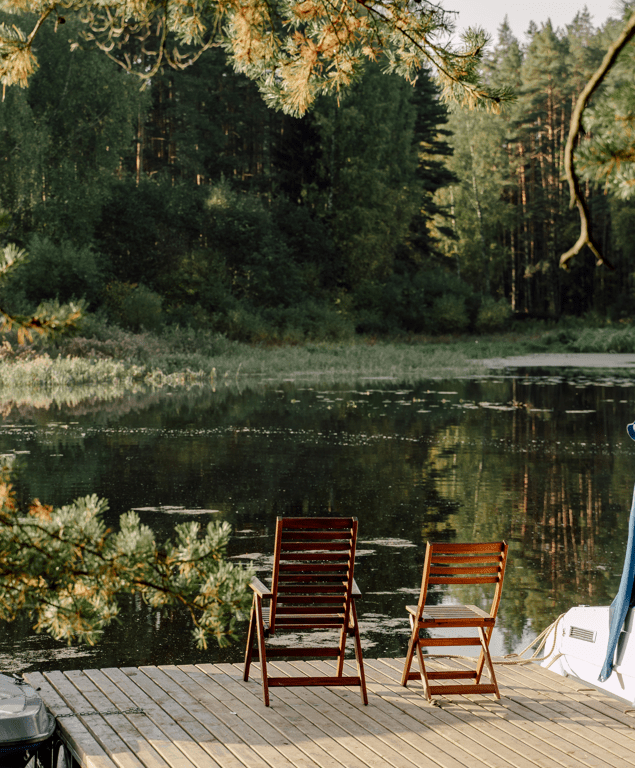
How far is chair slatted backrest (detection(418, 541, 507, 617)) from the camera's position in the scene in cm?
510

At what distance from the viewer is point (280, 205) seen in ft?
161

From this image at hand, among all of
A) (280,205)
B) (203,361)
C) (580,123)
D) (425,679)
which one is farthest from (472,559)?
(280,205)

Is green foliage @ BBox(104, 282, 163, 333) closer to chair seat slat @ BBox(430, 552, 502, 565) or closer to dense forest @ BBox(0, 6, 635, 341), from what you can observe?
dense forest @ BBox(0, 6, 635, 341)

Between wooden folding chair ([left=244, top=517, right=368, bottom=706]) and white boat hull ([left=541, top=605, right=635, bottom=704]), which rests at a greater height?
wooden folding chair ([left=244, top=517, right=368, bottom=706])

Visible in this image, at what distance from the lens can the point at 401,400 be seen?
85.3 feet

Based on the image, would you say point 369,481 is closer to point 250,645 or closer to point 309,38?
point 309,38

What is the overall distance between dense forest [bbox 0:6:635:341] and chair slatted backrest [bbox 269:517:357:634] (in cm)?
2837

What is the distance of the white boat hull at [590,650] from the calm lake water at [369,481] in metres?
1.25

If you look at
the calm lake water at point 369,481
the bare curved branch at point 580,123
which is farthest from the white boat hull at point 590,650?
the bare curved branch at point 580,123

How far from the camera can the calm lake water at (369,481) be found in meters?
7.92

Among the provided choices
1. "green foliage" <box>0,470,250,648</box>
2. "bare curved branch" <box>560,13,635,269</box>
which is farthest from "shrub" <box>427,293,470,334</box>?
"bare curved branch" <box>560,13,635,269</box>

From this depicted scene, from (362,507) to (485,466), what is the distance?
3.82 metres

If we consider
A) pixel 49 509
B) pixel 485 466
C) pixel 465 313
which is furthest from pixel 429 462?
pixel 465 313

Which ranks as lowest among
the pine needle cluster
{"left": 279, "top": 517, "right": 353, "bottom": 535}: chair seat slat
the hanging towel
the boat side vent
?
the boat side vent
